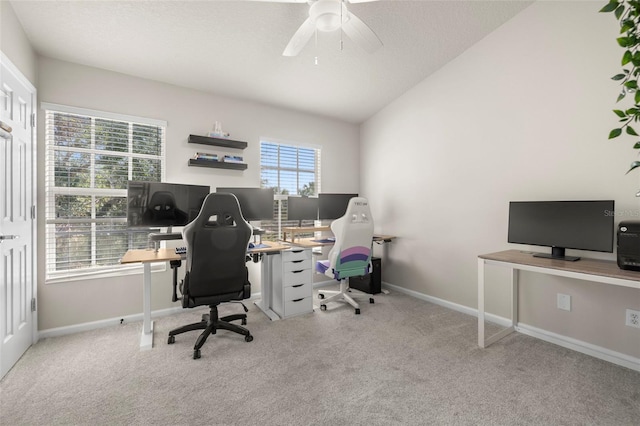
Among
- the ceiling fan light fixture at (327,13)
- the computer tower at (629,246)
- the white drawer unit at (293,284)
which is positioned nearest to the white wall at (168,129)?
the white drawer unit at (293,284)

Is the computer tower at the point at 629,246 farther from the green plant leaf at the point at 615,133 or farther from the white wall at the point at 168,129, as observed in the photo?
the white wall at the point at 168,129

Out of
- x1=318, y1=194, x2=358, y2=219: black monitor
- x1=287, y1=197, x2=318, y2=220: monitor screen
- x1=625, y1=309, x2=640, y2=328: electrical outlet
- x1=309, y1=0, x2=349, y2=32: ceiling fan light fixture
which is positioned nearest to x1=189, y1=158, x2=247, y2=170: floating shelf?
x1=287, y1=197, x2=318, y2=220: monitor screen

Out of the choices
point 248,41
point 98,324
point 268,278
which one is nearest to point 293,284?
point 268,278

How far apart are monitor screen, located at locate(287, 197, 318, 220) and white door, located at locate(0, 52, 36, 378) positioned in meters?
2.52

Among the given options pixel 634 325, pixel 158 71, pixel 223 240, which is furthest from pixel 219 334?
pixel 634 325

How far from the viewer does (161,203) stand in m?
2.89

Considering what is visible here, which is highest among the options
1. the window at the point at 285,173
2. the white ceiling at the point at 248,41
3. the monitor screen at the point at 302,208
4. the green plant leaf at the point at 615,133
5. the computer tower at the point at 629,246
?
the white ceiling at the point at 248,41

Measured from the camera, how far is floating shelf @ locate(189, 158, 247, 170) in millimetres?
3365

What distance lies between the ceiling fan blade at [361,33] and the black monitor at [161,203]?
6.60 ft

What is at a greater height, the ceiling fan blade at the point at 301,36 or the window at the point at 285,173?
the ceiling fan blade at the point at 301,36

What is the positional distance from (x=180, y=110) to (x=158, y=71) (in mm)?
441

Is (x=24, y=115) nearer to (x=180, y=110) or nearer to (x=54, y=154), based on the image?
(x=54, y=154)

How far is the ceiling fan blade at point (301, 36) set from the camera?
2090 millimetres

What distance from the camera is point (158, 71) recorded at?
3.04 m
